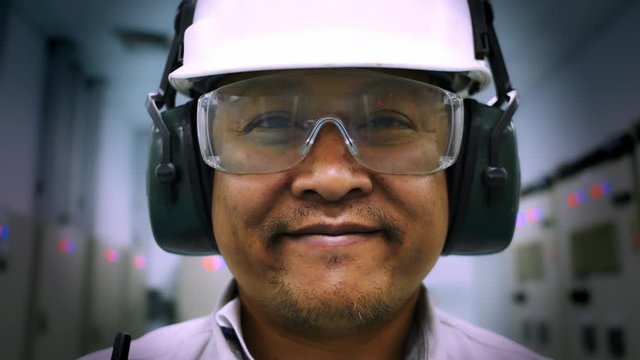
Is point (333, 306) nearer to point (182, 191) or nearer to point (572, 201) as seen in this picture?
point (182, 191)

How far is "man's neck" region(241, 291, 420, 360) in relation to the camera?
3.04 ft

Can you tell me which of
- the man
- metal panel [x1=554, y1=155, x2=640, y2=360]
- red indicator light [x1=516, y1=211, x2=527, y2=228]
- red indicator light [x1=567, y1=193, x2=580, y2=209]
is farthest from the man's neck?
red indicator light [x1=516, y1=211, x2=527, y2=228]

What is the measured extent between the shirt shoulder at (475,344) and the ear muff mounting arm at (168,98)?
646 millimetres

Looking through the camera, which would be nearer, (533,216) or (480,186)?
(480,186)

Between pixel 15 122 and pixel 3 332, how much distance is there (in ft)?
2.34

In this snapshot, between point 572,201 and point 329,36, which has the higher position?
point 329,36

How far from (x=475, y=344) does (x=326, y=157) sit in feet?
2.16

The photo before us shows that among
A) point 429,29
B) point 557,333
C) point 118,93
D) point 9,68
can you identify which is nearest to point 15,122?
point 9,68

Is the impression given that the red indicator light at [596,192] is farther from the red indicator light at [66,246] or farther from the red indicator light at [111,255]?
the red indicator light at [66,246]

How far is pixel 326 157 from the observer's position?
845mm

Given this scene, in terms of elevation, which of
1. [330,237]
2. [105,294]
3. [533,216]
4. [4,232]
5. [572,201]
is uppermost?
[330,237]

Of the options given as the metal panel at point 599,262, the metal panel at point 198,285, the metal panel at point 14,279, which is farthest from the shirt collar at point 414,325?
the metal panel at point 599,262

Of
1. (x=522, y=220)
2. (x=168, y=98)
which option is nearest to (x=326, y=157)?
(x=168, y=98)

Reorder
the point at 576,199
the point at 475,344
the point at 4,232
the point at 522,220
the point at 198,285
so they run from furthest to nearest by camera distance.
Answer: the point at 522,220 → the point at 576,199 → the point at 198,285 → the point at 4,232 → the point at 475,344
